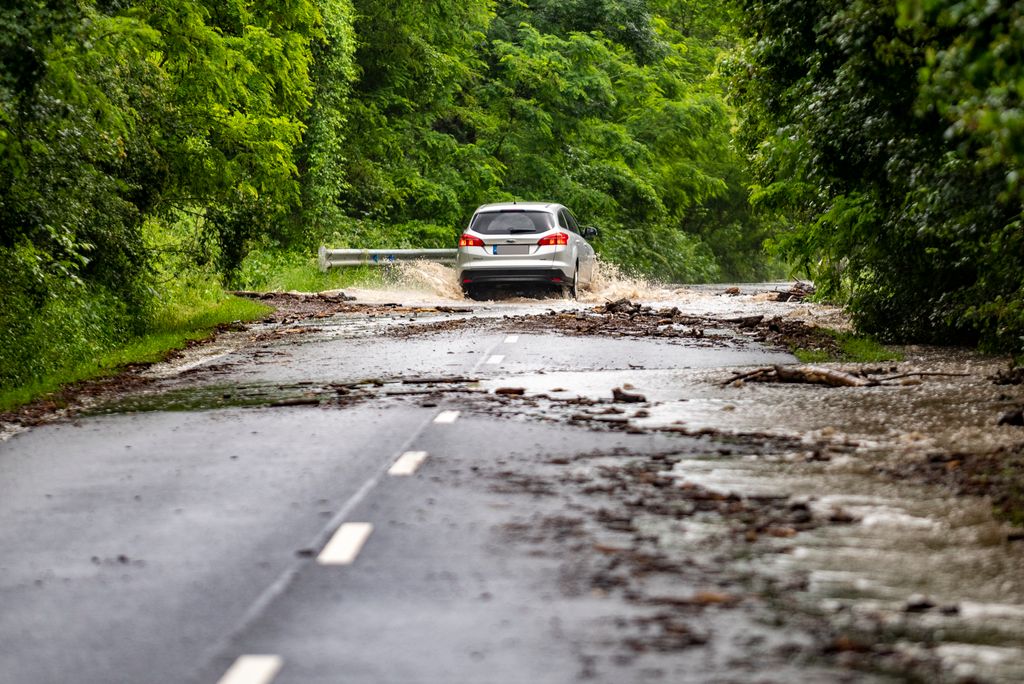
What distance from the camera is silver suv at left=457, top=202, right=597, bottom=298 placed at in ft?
95.7

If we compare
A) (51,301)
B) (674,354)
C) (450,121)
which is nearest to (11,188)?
(51,301)

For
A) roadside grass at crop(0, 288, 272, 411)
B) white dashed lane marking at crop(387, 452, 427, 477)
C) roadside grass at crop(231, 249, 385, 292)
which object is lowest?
roadside grass at crop(231, 249, 385, 292)

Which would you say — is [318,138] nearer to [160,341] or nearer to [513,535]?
[160,341]

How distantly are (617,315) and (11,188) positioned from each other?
10.9 metres

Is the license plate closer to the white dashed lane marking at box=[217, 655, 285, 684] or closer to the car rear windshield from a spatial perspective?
the car rear windshield

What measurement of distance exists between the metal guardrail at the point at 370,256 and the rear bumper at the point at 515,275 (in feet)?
23.2

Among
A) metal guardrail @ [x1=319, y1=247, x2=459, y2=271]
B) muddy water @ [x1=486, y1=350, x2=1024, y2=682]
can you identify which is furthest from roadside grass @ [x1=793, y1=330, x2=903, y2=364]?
metal guardrail @ [x1=319, y1=247, x2=459, y2=271]

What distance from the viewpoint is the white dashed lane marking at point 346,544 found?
270 inches

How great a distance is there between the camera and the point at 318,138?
4147cm

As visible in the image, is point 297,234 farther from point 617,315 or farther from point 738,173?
point 738,173

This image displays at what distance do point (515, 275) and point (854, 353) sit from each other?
1265 centimetres

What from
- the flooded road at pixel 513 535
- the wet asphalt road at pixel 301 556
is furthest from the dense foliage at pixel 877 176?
the wet asphalt road at pixel 301 556

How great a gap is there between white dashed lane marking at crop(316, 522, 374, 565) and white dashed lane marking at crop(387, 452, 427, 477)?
1488mm

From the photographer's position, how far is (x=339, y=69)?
41156mm
